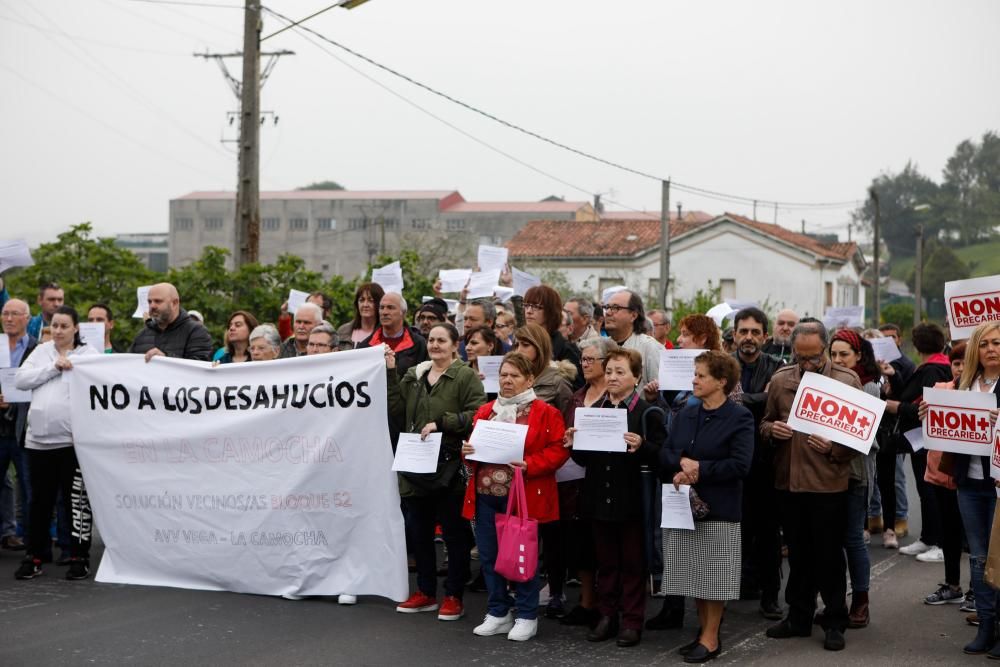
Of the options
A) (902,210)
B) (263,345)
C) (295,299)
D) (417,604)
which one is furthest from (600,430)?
(902,210)

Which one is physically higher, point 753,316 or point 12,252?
point 12,252

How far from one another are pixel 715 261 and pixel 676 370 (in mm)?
54904

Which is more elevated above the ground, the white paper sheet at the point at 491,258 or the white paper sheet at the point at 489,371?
the white paper sheet at the point at 491,258

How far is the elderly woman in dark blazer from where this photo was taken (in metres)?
6.80

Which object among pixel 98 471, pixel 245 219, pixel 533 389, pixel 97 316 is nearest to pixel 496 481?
pixel 533 389

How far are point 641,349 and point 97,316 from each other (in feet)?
18.2

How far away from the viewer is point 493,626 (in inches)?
289

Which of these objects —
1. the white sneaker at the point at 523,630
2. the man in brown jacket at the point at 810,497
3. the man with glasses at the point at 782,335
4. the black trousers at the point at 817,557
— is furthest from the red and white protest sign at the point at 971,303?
the white sneaker at the point at 523,630

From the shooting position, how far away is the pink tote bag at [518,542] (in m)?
7.04

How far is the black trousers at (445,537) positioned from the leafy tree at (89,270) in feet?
28.4

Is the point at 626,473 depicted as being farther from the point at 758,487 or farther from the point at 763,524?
the point at 763,524

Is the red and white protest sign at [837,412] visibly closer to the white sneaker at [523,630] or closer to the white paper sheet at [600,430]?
the white paper sheet at [600,430]

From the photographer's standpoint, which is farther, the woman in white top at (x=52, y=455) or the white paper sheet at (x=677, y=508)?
the woman in white top at (x=52, y=455)

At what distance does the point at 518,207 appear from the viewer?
297ft
